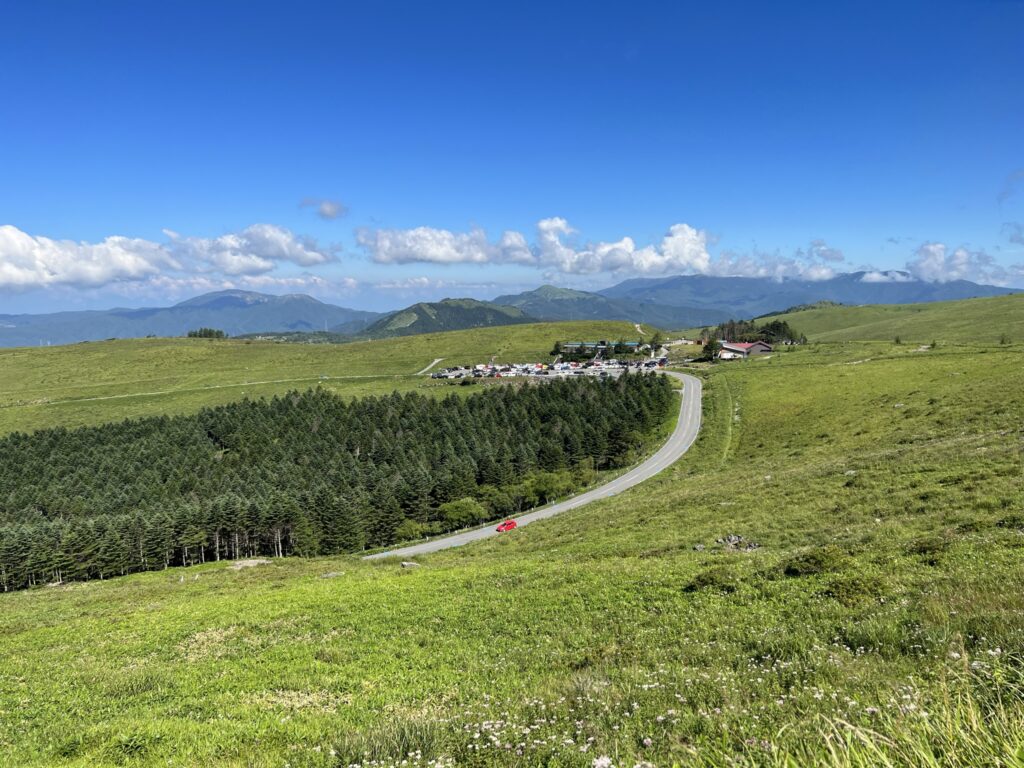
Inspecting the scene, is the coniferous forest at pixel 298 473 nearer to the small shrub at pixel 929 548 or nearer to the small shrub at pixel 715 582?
the small shrub at pixel 715 582

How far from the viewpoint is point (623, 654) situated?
1170cm

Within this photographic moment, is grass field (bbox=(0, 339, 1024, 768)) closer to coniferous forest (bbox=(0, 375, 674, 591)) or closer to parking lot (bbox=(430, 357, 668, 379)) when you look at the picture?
coniferous forest (bbox=(0, 375, 674, 591))

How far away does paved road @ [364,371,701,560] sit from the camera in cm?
5966

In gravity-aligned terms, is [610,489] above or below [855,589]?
below

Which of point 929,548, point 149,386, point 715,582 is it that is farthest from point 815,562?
point 149,386

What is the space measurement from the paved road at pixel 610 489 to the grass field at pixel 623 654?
2862 centimetres

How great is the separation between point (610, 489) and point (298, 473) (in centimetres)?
5435

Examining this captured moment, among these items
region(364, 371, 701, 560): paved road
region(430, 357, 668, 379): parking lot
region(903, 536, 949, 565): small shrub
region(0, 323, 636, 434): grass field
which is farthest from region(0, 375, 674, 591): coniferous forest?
region(903, 536, 949, 565): small shrub

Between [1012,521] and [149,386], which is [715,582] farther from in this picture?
[149,386]

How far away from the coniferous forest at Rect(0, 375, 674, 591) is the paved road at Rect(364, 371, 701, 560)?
5.16 meters

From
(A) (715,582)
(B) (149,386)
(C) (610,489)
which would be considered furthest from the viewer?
(B) (149,386)

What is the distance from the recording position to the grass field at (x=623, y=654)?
6.51 meters

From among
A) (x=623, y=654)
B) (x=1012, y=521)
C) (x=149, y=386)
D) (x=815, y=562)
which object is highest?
(x=1012, y=521)

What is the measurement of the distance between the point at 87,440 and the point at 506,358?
424ft
